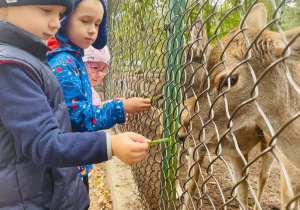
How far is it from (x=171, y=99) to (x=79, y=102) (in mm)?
737

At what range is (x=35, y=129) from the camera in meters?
1.34

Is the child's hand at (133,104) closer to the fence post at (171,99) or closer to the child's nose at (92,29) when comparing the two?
the fence post at (171,99)

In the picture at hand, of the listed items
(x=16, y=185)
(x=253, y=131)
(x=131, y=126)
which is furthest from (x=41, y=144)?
(x=131, y=126)

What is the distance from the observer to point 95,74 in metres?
3.35

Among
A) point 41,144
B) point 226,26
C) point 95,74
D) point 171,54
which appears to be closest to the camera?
point 41,144

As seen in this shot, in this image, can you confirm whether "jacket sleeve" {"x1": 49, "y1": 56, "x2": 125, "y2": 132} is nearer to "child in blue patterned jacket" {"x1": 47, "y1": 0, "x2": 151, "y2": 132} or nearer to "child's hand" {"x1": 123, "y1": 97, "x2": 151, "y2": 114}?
"child in blue patterned jacket" {"x1": 47, "y1": 0, "x2": 151, "y2": 132}

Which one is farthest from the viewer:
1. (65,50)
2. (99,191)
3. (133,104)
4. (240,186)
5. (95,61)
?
(99,191)

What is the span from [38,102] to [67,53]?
0.89m

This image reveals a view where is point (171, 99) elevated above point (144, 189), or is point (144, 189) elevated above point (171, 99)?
point (171, 99)

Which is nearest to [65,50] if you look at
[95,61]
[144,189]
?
[95,61]

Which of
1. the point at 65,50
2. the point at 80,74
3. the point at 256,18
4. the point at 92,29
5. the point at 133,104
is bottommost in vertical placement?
the point at 133,104

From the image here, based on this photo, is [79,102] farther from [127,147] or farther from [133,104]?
[127,147]

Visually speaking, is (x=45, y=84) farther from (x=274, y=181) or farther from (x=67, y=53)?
(x=274, y=181)

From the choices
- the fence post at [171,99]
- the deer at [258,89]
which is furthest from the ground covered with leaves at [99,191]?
the deer at [258,89]
